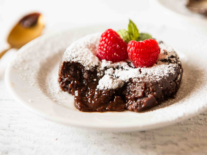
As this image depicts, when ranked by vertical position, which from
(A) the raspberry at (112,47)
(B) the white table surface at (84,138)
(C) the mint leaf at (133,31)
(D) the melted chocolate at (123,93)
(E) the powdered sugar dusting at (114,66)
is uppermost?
(C) the mint leaf at (133,31)

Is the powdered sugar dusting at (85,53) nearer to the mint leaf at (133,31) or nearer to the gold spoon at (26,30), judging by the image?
the mint leaf at (133,31)

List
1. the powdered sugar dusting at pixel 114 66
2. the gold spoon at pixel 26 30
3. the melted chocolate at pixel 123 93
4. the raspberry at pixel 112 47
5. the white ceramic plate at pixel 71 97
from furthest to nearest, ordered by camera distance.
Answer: the gold spoon at pixel 26 30 → the raspberry at pixel 112 47 → the powdered sugar dusting at pixel 114 66 → the melted chocolate at pixel 123 93 → the white ceramic plate at pixel 71 97

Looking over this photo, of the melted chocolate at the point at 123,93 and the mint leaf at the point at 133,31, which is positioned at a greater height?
the mint leaf at the point at 133,31

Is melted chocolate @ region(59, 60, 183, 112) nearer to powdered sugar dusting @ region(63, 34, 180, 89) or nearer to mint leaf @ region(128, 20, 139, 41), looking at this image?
powdered sugar dusting @ region(63, 34, 180, 89)

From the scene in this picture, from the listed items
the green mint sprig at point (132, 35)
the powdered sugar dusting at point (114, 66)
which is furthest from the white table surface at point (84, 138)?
the green mint sprig at point (132, 35)

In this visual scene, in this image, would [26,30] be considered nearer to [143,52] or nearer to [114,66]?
[114,66]

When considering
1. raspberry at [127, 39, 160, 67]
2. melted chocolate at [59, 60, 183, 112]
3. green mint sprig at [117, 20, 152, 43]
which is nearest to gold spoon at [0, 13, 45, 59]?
melted chocolate at [59, 60, 183, 112]
